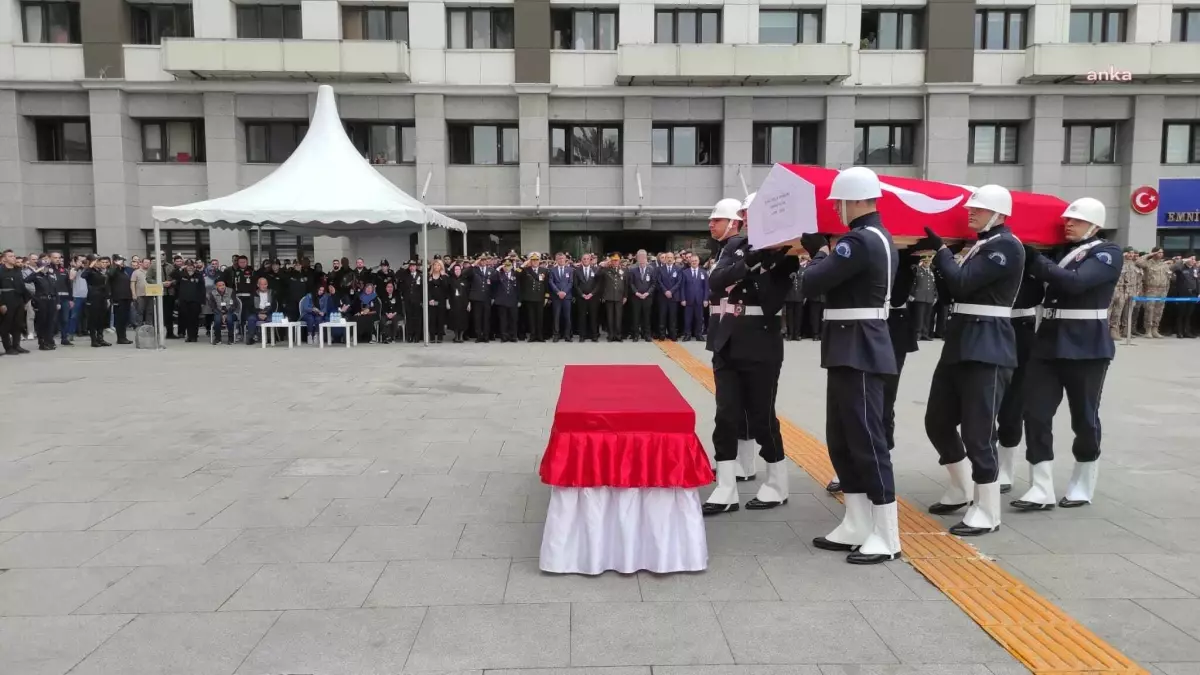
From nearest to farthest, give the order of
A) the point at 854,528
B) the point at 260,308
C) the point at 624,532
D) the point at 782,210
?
the point at 624,532, the point at 854,528, the point at 782,210, the point at 260,308

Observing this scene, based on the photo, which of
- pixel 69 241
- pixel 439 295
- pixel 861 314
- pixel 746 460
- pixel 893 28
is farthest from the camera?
pixel 893 28

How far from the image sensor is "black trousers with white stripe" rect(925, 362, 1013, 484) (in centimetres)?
479

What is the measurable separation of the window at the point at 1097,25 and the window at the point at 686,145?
11656mm

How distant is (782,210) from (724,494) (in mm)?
1909

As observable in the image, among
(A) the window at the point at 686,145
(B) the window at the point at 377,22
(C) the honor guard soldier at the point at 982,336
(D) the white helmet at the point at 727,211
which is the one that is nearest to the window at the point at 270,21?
(B) the window at the point at 377,22

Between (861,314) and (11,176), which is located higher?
(11,176)

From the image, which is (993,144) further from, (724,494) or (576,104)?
(724,494)

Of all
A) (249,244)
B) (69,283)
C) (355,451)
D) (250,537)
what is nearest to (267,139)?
(249,244)

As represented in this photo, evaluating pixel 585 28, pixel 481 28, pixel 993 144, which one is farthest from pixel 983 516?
pixel 993 144

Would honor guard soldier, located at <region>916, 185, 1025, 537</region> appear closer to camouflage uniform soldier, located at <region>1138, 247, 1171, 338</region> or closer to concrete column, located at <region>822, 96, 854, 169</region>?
camouflage uniform soldier, located at <region>1138, 247, 1171, 338</region>

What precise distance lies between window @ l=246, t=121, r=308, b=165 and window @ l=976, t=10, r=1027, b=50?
2148 cm

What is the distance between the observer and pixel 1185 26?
25016mm

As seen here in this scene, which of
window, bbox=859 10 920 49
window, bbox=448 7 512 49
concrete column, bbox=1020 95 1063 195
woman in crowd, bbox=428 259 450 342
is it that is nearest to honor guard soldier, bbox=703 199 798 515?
woman in crowd, bbox=428 259 450 342

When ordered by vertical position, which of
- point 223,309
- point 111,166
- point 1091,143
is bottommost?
point 223,309
